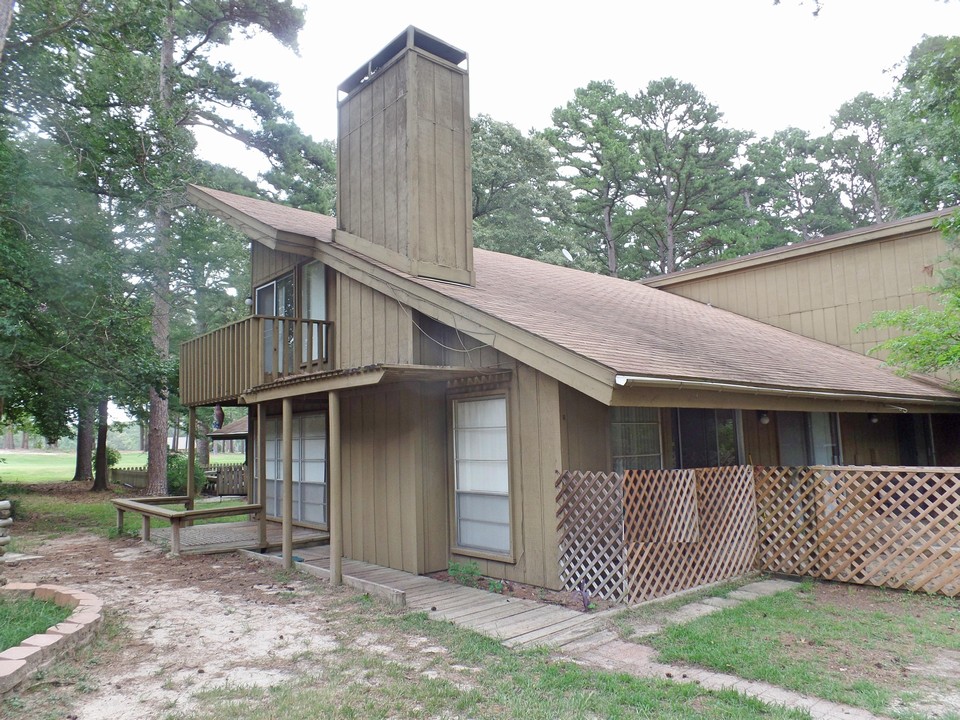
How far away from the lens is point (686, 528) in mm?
6535

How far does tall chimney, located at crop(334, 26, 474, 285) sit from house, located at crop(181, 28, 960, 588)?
29mm

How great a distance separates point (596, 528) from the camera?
6172mm

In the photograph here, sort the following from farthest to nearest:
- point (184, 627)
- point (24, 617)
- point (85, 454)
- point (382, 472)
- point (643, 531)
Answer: point (85, 454), point (382, 472), point (643, 531), point (184, 627), point (24, 617)

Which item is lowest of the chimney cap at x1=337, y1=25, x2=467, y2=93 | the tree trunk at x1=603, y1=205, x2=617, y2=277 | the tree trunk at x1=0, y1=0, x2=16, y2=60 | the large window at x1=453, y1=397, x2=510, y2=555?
the large window at x1=453, y1=397, x2=510, y2=555

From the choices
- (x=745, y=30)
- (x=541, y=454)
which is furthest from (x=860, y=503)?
(x=745, y=30)

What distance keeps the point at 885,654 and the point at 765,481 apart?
119 inches

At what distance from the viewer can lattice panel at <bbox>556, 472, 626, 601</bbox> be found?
238 inches

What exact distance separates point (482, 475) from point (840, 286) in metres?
10.2

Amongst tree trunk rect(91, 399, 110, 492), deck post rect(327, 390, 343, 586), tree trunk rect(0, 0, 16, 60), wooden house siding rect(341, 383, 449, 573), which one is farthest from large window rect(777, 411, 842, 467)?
tree trunk rect(91, 399, 110, 492)

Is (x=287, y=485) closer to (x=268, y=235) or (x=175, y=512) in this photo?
(x=175, y=512)

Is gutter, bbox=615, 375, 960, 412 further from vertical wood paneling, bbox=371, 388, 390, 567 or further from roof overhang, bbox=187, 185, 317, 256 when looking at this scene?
roof overhang, bbox=187, 185, 317, 256

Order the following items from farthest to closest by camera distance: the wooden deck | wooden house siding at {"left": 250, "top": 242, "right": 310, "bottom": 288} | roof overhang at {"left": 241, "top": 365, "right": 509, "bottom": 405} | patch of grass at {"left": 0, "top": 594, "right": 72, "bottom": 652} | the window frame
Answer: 1. wooden house siding at {"left": 250, "top": 242, "right": 310, "bottom": 288}
2. the wooden deck
3. the window frame
4. roof overhang at {"left": 241, "top": 365, "right": 509, "bottom": 405}
5. patch of grass at {"left": 0, "top": 594, "right": 72, "bottom": 652}

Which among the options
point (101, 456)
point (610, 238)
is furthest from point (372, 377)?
point (610, 238)

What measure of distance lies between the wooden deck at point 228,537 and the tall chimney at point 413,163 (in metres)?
4.39
